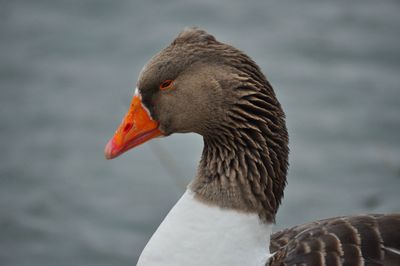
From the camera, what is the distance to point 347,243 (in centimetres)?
509

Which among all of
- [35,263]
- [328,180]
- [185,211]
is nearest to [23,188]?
[35,263]

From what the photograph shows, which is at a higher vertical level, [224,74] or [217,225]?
[224,74]

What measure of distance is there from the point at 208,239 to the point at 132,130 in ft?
2.70

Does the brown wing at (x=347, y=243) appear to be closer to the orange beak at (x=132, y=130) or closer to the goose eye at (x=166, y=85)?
the orange beak at (x=132, y=130)

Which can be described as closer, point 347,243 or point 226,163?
point 347,243

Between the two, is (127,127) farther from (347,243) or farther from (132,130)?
(347,243)

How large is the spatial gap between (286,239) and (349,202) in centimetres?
284

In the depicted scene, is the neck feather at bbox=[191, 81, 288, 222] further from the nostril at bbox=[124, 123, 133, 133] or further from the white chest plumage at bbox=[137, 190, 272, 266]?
the nostril at bbox=[124, 123, 133, 133]

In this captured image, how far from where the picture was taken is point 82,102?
932cm

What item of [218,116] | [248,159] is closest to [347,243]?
[248,159]

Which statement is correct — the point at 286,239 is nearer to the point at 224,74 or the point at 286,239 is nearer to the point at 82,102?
the point at 224,74

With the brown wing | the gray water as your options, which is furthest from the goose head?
the gray water

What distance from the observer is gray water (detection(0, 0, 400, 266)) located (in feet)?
27.0

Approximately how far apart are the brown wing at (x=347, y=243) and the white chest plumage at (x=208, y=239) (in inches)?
7.2
